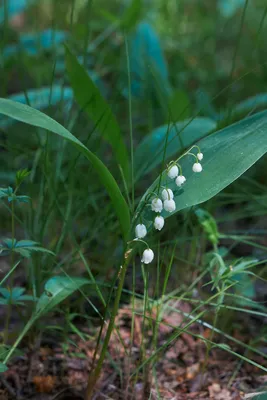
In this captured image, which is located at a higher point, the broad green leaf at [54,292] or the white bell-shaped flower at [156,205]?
the white bell-shaped flower at [156,205]

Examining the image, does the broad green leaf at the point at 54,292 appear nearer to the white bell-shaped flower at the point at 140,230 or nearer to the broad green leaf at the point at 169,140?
the white bell-shaped flower at the point at 140,230

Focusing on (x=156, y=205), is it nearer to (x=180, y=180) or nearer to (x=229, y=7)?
(x=180, y=180)

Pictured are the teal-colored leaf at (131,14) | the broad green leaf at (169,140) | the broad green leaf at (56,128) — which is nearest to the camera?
the broad green leaf at (56,128)

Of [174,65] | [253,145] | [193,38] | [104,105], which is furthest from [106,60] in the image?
[253,145]

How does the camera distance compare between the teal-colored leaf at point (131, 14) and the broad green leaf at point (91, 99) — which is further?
the teal-colored leaf at point (131, 14)

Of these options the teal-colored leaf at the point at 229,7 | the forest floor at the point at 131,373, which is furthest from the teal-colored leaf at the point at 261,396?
the teal-colored leaf at the point at 229,7

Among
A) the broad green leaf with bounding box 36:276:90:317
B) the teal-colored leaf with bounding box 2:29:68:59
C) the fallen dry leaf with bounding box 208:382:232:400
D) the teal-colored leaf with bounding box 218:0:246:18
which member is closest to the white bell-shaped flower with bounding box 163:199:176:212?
the broad green leaf with bounding box 36:276:90:317

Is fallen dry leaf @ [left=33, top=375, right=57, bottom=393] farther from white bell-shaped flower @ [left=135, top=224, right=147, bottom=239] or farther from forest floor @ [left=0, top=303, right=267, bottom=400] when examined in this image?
white bell-shaped flower @ [left=135, top=224, right=147, bottom=239]
